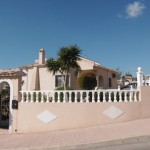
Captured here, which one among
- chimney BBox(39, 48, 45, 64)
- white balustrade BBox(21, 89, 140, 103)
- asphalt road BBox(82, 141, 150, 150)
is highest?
chimney BBox(39, 48, 45, 64)

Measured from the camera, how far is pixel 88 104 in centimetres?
1291

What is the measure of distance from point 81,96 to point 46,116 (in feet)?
5.99

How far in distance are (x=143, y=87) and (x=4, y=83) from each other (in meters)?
6.95

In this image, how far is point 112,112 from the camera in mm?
13039

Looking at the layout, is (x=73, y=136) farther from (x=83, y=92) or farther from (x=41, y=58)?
(x=41, y=58)

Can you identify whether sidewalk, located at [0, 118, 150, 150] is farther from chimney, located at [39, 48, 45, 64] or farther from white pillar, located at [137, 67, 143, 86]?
chimney, located at [39, 48, 45, 64]

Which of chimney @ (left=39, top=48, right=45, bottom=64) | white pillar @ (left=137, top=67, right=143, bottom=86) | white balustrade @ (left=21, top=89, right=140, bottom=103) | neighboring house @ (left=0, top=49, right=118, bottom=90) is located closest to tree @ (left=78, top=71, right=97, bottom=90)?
neighboring house @ (left=0, top=49, right=118, bottom=90)

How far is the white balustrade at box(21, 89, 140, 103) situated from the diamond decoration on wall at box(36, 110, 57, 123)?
0.55m

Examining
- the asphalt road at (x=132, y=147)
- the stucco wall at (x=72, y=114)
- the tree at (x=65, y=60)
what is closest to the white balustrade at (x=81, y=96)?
the stucco wall at (x=72, y=114)

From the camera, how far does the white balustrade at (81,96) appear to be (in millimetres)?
13078

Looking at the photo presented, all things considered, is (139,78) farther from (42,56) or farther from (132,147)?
(42,56)

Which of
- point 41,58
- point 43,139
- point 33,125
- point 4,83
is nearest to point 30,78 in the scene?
point 41,58

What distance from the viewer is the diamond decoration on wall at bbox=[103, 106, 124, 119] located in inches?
512

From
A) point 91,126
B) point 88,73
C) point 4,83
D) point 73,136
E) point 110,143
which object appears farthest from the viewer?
point 88,73
